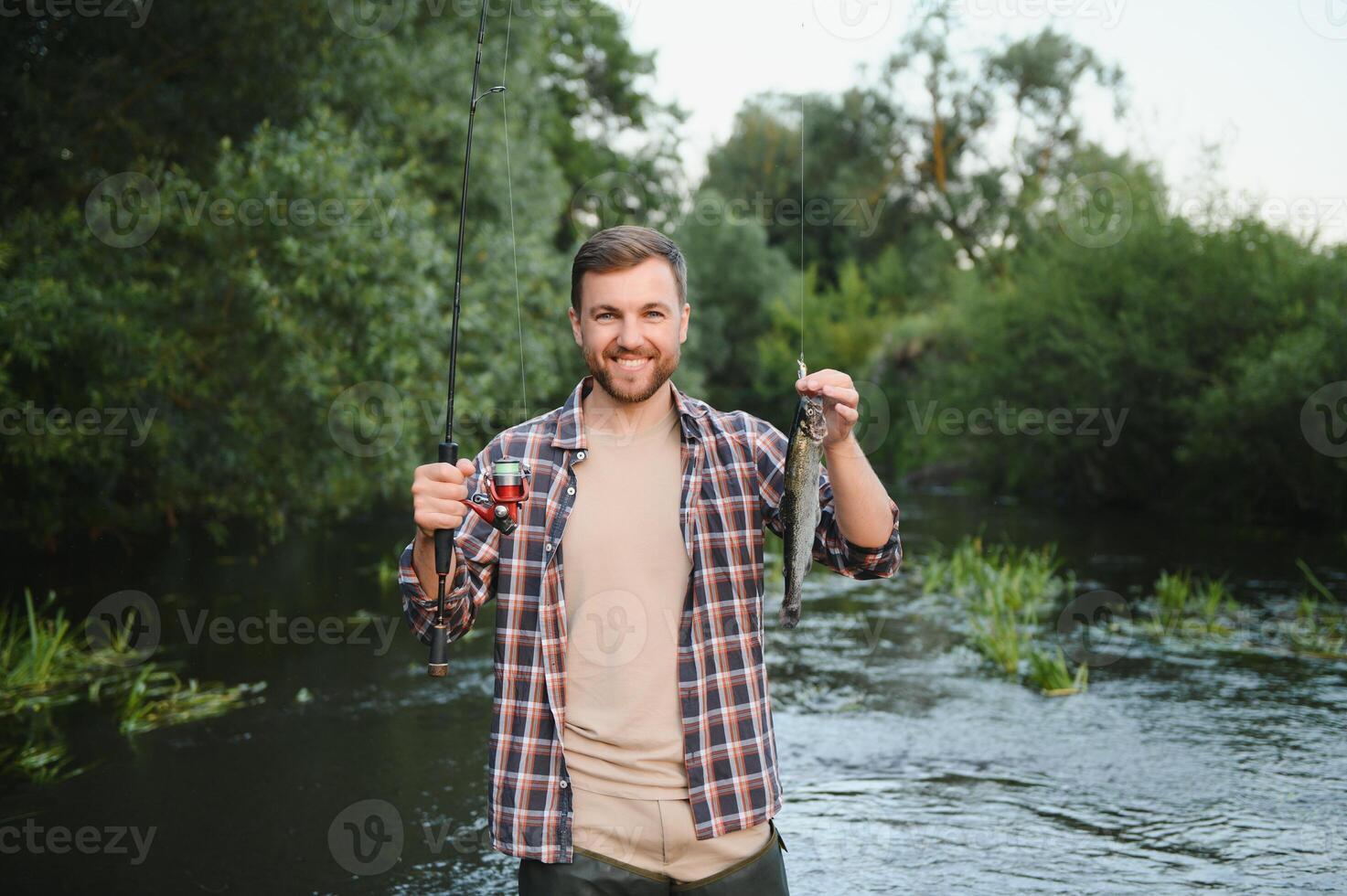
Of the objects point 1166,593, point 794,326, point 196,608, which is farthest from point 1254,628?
point 794,326

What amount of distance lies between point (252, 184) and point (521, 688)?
10.0 meters

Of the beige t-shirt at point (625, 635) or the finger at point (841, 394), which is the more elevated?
the finger at point (841, 394)

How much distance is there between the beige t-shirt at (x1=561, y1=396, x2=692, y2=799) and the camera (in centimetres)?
265

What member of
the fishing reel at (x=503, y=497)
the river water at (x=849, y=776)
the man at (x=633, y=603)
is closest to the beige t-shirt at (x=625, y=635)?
the man at (x=633, y=603)

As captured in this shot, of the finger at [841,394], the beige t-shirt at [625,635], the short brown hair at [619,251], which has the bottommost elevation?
the beige t-shirt at [625,635]

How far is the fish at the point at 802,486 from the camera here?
2713 mm

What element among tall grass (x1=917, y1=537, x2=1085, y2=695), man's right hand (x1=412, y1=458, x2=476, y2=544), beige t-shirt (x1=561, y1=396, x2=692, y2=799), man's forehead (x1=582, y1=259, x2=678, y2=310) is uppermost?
man's forehead (x1=582, y1=259, x2=678, y2=310)

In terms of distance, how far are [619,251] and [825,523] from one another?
844 mm

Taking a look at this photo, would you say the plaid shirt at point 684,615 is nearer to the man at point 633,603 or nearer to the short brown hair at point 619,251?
the man at point 633,603

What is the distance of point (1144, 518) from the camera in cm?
2297

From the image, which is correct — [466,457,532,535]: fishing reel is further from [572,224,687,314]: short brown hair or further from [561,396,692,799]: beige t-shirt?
[572,224,687,314]: short brown hair

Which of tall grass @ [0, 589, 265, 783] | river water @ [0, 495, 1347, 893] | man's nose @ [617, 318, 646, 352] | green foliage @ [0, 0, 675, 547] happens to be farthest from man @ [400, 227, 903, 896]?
green foliage @ [0, 0, 675, 547]

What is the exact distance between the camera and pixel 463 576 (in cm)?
280

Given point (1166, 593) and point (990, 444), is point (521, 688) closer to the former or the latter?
point (1166, 593)
